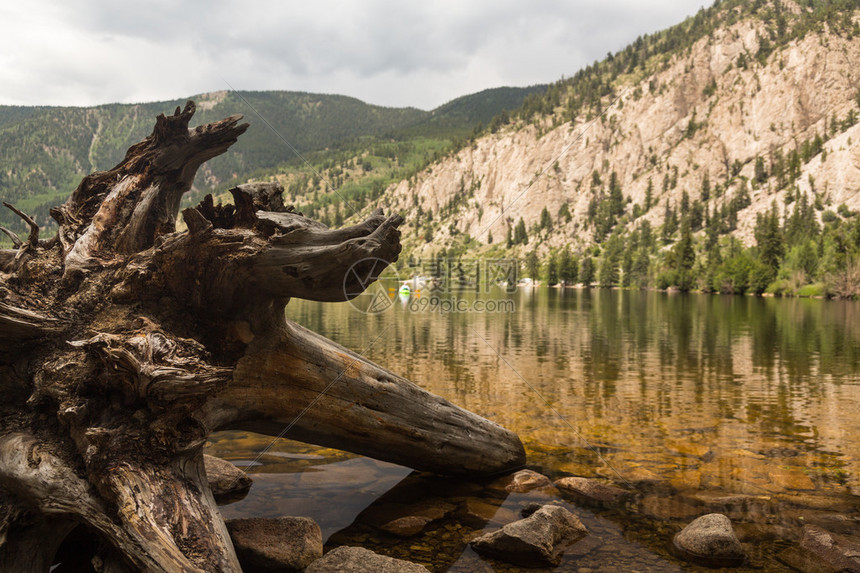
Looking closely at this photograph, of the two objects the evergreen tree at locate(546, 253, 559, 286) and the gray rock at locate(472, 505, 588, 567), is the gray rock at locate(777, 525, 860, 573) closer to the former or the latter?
the gray rock at locate(472, 505, 588, 567)

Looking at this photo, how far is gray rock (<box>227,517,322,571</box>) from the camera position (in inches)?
192

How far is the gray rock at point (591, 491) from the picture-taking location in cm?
645

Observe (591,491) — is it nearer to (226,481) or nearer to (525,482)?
(525,482)

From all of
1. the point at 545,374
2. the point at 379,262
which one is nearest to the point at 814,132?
the point at 545,374

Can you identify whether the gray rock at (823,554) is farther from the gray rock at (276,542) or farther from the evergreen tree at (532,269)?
the evergreen tree at (532,269)

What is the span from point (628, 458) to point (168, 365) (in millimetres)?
6753

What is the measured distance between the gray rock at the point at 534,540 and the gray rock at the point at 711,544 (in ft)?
3.20

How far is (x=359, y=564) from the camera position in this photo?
4555 mm

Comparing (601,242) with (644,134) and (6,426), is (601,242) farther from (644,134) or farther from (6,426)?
(6,426)

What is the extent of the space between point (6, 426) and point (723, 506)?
24.2 ft

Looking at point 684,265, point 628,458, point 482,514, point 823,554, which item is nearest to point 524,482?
point 482,514

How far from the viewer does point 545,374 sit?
49.7ft

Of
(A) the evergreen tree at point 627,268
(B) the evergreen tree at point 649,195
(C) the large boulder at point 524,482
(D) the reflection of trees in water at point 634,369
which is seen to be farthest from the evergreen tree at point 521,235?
(C) the large boulder at point 524,482

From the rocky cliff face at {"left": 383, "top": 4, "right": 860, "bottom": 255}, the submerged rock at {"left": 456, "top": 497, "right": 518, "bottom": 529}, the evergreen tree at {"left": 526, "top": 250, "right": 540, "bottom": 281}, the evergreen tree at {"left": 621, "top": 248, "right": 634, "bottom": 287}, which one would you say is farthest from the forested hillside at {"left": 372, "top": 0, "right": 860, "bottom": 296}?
the submerged rock at {"left": 456, "top": 497, "right": 518, "bottom": 529}
